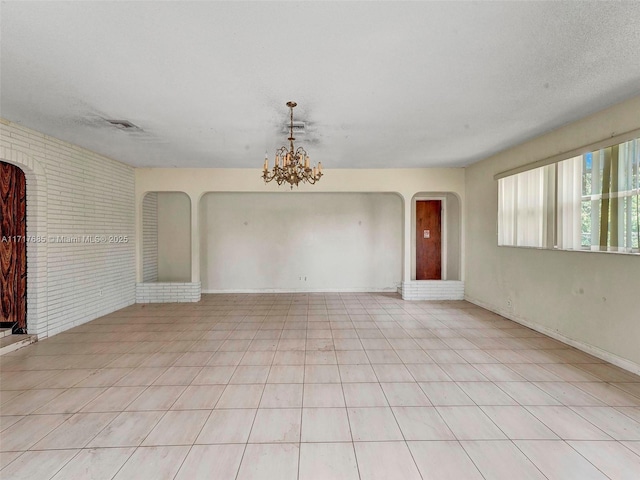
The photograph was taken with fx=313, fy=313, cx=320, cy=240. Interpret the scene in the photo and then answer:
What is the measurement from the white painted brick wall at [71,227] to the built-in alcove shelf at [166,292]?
24cm

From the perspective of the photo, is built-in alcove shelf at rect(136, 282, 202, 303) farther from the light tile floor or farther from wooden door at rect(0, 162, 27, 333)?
wooden door at rect(0, 162, 27, 333)

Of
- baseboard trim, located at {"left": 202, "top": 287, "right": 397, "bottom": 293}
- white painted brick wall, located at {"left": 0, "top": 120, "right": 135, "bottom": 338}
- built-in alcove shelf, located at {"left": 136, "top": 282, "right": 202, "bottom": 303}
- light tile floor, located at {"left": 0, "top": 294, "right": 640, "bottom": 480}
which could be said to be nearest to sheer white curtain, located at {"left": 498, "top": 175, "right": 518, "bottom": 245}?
light tile floor, located at {"left": 0, "top": 294, "right": 640, "bottom": 480}

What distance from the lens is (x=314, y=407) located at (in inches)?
103

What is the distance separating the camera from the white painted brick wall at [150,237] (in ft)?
22.6

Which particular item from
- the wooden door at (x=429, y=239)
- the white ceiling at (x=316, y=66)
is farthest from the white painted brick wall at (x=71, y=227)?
the wooden door at (x=429, y=239)

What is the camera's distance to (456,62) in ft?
8.26

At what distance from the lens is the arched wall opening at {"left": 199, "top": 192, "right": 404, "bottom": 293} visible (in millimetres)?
7594

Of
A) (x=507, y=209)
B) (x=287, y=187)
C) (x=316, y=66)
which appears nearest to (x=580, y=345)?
(x=507, y=209)

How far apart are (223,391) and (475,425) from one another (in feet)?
6.98

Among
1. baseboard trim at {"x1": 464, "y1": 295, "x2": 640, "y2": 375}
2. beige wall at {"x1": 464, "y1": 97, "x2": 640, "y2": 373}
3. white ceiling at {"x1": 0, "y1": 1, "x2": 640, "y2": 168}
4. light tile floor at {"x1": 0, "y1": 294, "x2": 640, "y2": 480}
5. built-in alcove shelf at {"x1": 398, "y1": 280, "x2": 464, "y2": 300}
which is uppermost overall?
white ceiling at {"x1": 0, "y1": 1, "x2": 640, "y2": 168}

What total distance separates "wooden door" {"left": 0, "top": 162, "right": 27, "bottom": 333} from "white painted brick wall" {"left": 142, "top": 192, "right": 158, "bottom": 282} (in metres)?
2.55

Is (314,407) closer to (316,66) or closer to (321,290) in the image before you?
(316,66)

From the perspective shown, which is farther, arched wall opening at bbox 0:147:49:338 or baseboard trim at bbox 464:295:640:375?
arched wall opening at bbox 0:147:49:338

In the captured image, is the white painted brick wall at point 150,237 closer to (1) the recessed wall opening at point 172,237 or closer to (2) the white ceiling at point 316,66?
(1) the recessed wall opening at point 172,237
